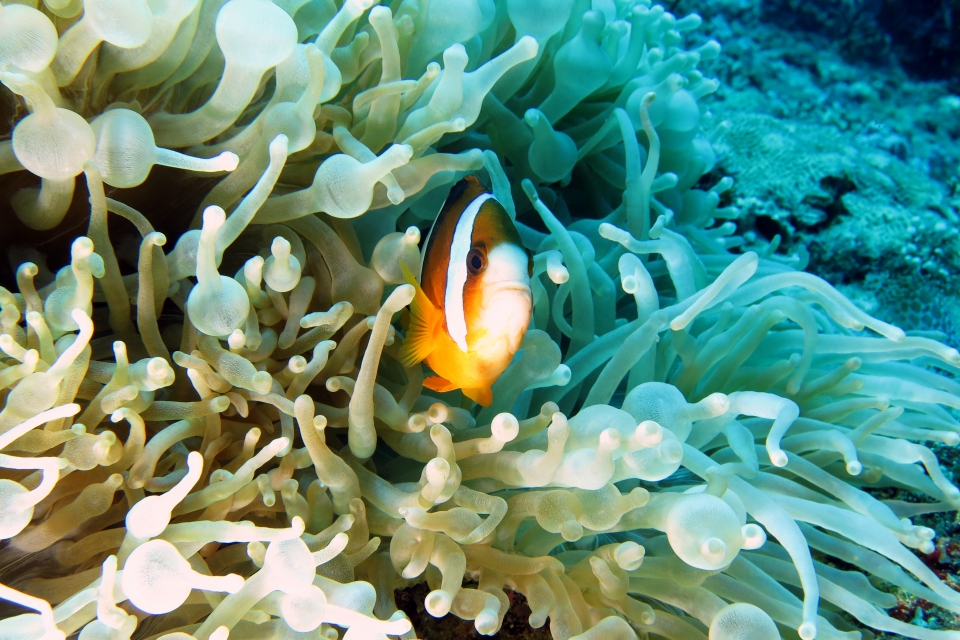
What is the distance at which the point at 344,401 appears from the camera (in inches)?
33.0

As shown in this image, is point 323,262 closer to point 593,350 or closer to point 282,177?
point 282,177

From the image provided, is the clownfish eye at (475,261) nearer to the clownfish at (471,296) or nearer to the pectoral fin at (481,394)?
the clownfish at (471,296)

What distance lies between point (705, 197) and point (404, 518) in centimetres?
107

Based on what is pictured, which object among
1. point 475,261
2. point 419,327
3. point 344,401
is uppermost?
point 475,261

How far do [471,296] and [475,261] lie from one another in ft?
0.12

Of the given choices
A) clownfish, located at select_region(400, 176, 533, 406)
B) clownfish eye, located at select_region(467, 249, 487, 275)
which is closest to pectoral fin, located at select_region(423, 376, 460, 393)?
clownfish, located at select_region(400, 176, 533, 406)

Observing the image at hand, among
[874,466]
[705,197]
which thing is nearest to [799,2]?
[705,197]

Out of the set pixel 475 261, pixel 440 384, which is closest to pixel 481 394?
pixel 440 384

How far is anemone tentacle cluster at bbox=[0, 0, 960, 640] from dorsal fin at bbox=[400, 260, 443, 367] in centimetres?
4

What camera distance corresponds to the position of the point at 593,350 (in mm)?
960

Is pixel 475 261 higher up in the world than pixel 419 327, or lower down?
higher up

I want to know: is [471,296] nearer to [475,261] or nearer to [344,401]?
[475,261]

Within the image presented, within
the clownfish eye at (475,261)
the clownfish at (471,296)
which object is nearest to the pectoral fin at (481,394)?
the clownfish at (471,296)

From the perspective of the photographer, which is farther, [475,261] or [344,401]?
[344,401]
